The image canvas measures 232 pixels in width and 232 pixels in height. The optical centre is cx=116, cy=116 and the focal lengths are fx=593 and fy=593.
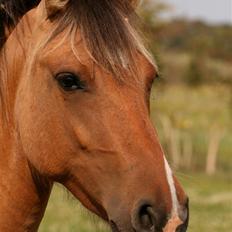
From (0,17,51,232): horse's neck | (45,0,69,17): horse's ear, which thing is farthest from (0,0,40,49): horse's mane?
(45,0,69,17): horse's ear

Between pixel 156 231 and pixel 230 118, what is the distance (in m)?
28.5

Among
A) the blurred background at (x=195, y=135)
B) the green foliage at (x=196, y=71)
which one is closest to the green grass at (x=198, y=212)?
the blurred background at (x=195, y=135)

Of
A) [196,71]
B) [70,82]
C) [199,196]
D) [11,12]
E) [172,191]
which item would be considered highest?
[11,12]

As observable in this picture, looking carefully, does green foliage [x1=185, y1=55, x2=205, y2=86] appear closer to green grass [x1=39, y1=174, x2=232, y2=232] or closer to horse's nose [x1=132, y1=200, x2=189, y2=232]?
green grass [x1=39, y1=174, x2=232, y2=232]

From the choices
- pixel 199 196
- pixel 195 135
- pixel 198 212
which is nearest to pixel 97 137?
pixel 198 212

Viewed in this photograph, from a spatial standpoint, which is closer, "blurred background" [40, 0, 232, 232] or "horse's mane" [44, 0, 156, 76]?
"horse's mane" [44, 0, 156, 76]

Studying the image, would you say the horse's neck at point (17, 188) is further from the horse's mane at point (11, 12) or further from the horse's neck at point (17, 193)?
the horse's mane at point (11, 12)

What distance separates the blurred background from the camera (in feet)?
31.7

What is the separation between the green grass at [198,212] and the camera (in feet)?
31.7

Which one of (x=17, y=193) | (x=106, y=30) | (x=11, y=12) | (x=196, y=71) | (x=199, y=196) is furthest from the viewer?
(x=196, y=71)

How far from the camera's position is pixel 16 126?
3084 mm

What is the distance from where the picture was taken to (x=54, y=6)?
298cm

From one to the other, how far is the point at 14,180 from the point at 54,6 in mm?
922

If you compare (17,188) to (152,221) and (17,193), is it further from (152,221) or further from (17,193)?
(152,221)
